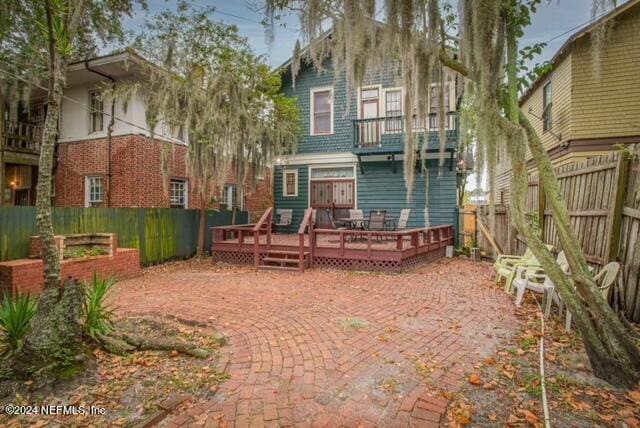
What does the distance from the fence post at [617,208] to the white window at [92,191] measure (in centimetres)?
1289

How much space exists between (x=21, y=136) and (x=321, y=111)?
34.0ft

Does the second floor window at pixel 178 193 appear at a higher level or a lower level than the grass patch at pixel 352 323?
higher

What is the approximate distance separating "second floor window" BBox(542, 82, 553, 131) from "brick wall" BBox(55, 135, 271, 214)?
1052 centimetres

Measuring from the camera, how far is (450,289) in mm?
6121

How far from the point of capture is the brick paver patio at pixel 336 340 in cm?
243

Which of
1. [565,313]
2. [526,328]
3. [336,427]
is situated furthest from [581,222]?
[336,427]

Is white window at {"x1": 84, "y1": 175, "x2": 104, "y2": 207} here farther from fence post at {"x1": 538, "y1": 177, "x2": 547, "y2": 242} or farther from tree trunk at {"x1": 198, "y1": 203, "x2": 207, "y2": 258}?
fence post at {"x1": 538, "y1": 177, "x2": 547, "y2": 242}

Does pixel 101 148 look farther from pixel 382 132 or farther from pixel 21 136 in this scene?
pixel 382 132

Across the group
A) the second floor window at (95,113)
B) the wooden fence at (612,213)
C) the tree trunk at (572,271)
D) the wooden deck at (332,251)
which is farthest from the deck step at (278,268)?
the second floor window at (95,113)

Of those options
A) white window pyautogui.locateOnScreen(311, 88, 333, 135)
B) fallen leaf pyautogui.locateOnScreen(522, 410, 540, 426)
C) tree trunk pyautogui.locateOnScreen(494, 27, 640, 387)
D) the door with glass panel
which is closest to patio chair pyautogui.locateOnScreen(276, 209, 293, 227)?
the door with glass panel

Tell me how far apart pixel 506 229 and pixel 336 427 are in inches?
332

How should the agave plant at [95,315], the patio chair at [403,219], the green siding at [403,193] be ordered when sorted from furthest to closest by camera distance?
1. the green siding at [403,193]
2. the patio chair at [403,219]
3. the agave plant at [95,315]

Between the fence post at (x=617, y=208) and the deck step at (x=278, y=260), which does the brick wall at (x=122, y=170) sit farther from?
the fence post at (x=617, y=208)

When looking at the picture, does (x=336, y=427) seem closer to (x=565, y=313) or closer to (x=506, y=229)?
(x=565, y=313)
